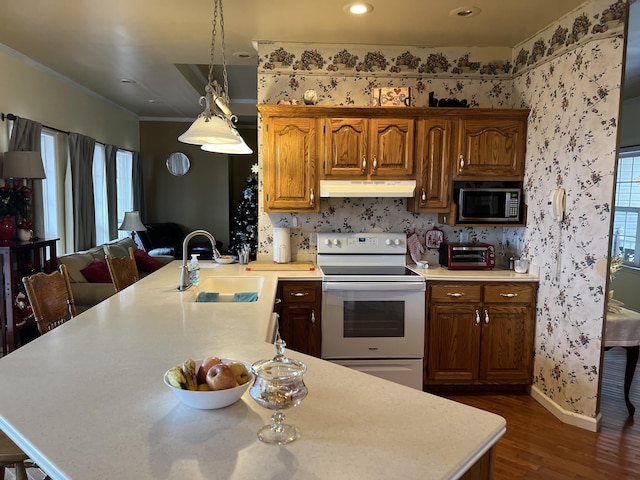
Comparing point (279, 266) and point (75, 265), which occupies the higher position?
point (279, 266)

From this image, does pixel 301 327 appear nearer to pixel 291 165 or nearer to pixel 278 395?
pixel 291 165

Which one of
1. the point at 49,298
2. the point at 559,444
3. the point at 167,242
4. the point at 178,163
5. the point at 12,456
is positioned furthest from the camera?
the point at 178,163

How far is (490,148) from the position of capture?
11.3 feet

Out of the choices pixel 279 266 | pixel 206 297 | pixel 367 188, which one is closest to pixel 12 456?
pixel 206 297

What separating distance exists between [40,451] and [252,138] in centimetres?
826

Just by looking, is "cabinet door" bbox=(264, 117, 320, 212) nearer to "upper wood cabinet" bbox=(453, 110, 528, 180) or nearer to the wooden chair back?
"upper wood cabinet" bbox=(453, 110, 528, 180)

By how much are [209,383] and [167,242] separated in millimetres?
6607

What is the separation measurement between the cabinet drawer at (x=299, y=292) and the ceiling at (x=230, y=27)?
1849 mm

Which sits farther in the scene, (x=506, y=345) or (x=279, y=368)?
(x=506, y=345)

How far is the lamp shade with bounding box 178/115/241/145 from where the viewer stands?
7.23 feet

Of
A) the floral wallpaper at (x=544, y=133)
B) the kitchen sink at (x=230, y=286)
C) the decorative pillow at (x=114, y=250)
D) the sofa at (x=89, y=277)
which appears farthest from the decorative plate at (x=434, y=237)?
the decorative pillow at (x=114, y=250)

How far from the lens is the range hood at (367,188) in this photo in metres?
3.40

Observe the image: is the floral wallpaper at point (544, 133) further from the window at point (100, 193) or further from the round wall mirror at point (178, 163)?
the round wall mirror at point (178, 163)

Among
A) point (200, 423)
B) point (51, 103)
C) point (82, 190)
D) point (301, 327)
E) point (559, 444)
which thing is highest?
point (51, 103)
